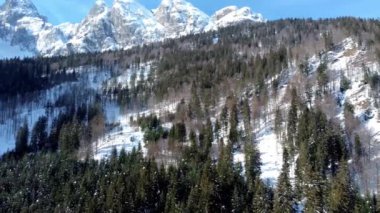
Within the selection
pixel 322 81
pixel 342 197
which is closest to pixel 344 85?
pixel 322 81

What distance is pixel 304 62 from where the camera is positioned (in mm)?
197000

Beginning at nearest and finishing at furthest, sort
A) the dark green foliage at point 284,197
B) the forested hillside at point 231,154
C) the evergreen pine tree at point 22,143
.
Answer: the dark green foliage at point 284,197, the forested hillside at point 231,154, the evergreen pine tree at point 22,143

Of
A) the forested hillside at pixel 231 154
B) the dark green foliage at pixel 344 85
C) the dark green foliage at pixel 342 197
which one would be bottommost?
the dark green foliage at pixel 342 197

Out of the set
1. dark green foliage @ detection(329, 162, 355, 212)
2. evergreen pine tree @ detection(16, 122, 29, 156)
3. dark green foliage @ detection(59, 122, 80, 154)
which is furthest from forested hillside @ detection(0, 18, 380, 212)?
evergreen pine tree @ detection(16, 122, 29, 156)

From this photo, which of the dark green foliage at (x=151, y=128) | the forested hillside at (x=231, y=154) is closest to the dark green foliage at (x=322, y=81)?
the forested hillside at (x=231, y=154)

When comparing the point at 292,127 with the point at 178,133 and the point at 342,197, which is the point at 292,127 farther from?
the point at 342,197

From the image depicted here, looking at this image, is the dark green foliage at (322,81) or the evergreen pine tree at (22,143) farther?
the evergreen pine tree at (22,143)

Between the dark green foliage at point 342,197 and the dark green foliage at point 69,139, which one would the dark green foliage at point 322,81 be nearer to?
the dark green foliage at point 342,197

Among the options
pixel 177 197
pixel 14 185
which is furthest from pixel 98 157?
pixel 177 197

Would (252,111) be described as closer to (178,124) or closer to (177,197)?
(178,124)

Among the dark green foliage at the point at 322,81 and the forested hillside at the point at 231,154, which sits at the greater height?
the dark green foliage at the point at 322,81

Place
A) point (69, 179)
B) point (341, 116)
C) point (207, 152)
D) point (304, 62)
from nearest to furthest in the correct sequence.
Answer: point (69, 179), point (207, 152), point (341, 116), point (304, 62)

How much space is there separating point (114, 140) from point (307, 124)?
70837mm

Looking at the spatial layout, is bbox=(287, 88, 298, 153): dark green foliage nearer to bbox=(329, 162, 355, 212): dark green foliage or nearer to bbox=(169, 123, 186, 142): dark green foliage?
bbox=(329, 162, 355, 212): dark green foliage
